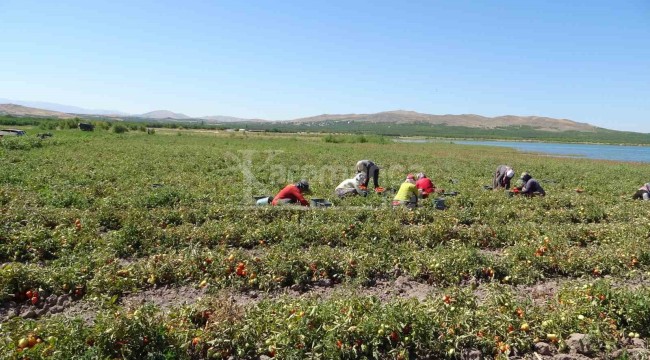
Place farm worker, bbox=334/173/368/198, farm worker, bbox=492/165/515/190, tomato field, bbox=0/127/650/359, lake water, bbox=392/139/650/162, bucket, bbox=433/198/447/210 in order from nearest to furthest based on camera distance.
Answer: tomato field, bbox=0/127/650/359 → bucket, bbox=433/198/447/210 → farm worker, bbox=334/173/368/198 → farm worker, bbox=492/165/515/190 → lake water, bbox=392/139/650/162

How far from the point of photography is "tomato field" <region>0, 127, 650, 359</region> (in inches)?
159

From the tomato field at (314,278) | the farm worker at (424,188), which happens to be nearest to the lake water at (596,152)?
the farm worker at (424,188)

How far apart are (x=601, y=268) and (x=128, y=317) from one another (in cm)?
781

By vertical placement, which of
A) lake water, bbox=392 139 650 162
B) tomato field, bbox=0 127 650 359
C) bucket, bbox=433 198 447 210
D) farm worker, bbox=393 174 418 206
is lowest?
tomato field, bbox=0 127 650 359

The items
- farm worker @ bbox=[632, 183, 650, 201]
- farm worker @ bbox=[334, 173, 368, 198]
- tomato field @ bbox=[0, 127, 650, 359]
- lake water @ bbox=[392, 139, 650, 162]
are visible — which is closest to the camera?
tomato field @ bbox=[0, 127, 650, 359]

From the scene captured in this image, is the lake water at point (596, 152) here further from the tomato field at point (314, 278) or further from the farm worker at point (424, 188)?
the tomato field at point (314, 278)

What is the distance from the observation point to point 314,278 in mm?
6277

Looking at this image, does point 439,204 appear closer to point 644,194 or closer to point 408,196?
point 408,196

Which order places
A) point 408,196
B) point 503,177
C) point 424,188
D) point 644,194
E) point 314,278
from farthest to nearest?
point 503,177, point 644,194, point 424,188, point 408,196, point 314,278

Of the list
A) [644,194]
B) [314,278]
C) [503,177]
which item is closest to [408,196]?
[314,278]

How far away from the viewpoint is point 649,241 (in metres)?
8.05

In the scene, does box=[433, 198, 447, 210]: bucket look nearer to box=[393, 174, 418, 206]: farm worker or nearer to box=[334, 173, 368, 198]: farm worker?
box=[393, 174, 418, 206]: farm worker

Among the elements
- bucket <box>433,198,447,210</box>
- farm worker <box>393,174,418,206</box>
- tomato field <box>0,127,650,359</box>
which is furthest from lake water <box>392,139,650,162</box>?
farm worker <box>393,174,418,206</box>

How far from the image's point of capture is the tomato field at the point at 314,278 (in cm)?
403
